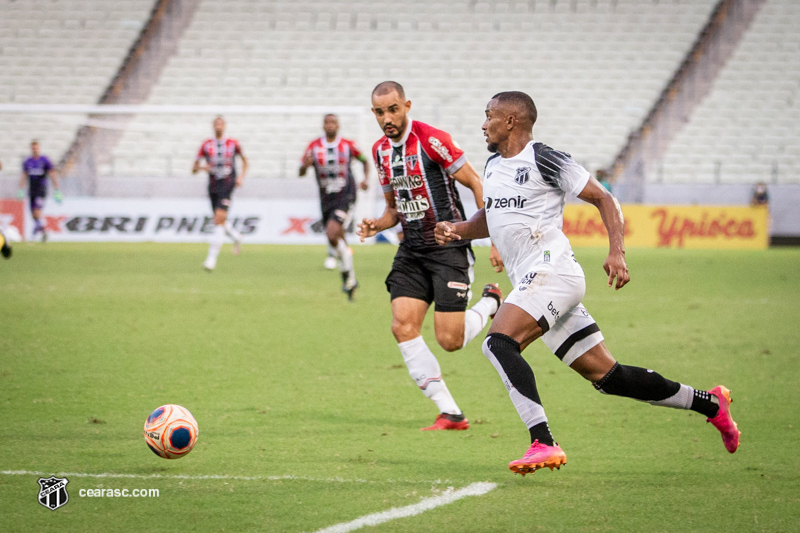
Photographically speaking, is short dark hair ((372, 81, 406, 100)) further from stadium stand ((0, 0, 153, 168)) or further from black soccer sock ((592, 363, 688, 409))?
stadium stand ((0, 0, 153, 168))

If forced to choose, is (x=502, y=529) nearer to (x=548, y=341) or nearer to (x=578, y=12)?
(x=548, y=341)

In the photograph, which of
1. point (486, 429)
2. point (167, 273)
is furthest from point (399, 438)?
point (167, 273)

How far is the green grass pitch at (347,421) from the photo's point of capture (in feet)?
14.2

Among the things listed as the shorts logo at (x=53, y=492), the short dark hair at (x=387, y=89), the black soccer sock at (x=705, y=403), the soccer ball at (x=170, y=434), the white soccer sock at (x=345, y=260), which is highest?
the short dark hair at (x=387, y=89)

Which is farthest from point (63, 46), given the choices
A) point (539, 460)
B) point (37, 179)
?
point (539, 460)

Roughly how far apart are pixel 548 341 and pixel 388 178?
2.02 metres

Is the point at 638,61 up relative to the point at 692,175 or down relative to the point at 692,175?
up

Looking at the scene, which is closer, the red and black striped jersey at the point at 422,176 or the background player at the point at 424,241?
the background player at the point at 424,241

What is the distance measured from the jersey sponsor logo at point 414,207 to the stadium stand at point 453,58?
22.3 m

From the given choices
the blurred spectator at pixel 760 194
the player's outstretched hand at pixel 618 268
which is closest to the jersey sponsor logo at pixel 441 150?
the player's outstretched hand at pixel 618 268

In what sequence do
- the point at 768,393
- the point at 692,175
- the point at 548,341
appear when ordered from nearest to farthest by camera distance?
the point at 548,341 → the point at 768,393 → the point at 692,175

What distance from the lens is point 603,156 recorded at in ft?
96.6

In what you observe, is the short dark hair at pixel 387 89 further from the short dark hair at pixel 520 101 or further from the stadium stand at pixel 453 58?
the stadium stand at pixel 453 58

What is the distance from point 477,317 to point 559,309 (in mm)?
1819
